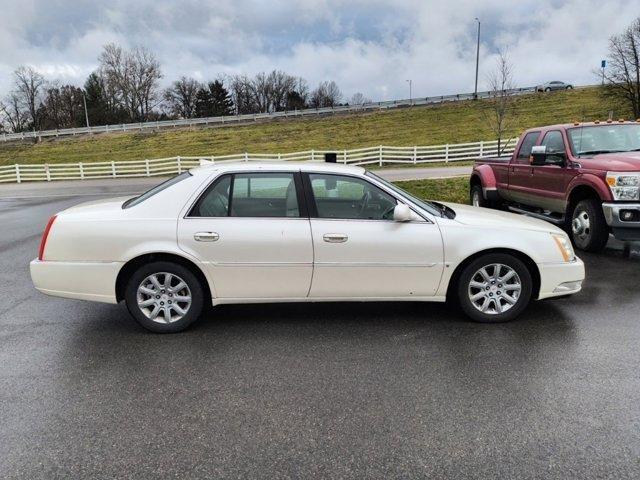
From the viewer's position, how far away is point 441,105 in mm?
58625

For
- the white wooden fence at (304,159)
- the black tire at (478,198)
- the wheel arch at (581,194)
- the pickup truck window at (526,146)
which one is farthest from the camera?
the white wooden fence at (304,159)

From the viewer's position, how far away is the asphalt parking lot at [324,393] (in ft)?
8.98

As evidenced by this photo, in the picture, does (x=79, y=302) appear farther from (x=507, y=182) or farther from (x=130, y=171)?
(x=130, y=171)

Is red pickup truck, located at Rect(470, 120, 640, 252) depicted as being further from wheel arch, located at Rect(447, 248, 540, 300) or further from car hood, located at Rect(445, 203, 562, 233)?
wheel arch, located at Rect(447, 248, 540, 300)

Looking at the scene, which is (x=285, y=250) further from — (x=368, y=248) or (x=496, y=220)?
(x=496, y=220)

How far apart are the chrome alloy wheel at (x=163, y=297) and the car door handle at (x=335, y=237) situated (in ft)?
4.29

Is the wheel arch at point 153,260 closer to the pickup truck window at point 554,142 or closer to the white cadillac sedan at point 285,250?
the white cadillac sedan at point 285,250

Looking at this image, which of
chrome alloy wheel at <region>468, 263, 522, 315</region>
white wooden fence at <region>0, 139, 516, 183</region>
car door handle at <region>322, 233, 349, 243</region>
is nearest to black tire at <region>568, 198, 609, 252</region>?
chrome alloy wheel at <region>468, 263, 522, 315</region>

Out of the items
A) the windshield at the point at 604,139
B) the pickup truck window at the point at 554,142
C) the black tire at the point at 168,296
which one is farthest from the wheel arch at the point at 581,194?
the black tire at the point at 168,296

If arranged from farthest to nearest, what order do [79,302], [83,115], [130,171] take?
[83,115] → [130,171] → [79,302]

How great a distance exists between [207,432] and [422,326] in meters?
2.35

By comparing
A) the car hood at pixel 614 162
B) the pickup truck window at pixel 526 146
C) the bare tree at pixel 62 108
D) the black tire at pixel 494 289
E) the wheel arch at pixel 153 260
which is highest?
the bare tree at pixel 62 108

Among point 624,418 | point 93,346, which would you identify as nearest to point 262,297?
point 93,346

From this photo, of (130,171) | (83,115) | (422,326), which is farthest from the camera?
(83,115)
